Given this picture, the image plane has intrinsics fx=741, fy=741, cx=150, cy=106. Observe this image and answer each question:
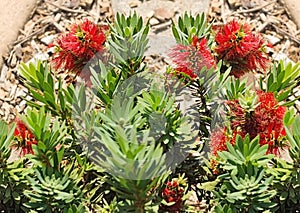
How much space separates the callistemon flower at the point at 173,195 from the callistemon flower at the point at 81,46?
0.28m

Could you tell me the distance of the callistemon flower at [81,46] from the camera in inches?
56.4

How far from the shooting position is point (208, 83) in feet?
4.59

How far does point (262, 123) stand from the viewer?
51.6 inches

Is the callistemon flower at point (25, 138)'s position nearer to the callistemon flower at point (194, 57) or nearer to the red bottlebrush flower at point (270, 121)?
the callistemon flower at point (194, 57)

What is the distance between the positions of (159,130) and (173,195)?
0.47ft

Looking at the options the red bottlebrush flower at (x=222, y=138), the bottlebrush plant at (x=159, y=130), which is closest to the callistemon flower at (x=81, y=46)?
the bottlebrush plant at (x=159, y=130)

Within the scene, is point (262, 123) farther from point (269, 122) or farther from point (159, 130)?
point (159, 130)

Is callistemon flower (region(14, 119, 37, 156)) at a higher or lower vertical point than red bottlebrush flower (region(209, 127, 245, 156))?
lower

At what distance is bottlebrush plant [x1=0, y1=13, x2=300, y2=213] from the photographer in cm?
124

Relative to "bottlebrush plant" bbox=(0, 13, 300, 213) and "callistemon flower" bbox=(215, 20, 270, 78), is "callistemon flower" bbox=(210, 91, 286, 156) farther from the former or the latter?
"callistemon flower" bbox=(215, 20, 270, 78)

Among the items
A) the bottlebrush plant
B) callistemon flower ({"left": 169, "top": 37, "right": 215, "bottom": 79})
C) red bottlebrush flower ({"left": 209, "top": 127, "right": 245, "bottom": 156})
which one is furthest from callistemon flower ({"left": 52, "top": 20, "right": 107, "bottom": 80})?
red bottlebrush flower ({"left": 209, "top": 127, "right": 245, "bottom": 156})

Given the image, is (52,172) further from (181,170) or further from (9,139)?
(181,170)

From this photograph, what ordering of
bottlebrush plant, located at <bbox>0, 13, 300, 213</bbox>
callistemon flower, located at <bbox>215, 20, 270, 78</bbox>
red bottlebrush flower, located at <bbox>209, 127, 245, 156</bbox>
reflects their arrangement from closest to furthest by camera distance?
bottlebrush plant, located at <bbox>0, 13, 300, 213</bbox>
red bottlebrush flower, located at <bbox>209, 127, 245, 156</bbox>
callistemon flower, located at <bbox>215, 20, 270, 78</bbox>

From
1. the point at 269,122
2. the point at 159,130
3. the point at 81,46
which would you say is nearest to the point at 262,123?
the point at 269,122
